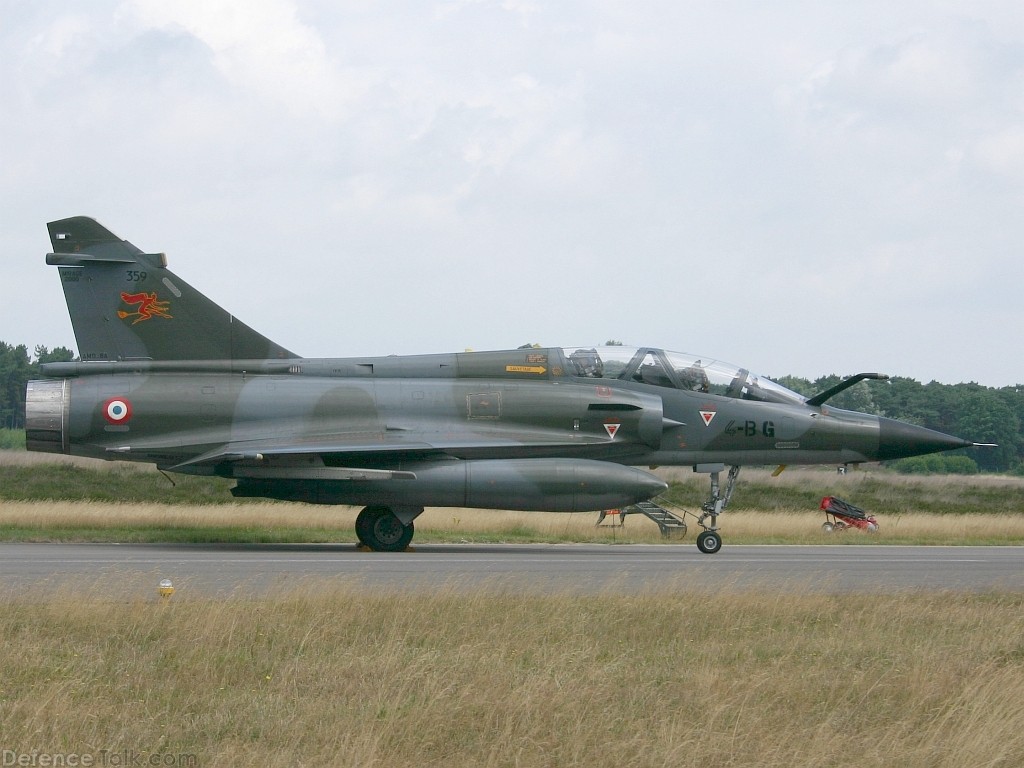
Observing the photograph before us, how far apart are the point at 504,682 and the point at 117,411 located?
12766 mm

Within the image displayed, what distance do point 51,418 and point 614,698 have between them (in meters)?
13.8

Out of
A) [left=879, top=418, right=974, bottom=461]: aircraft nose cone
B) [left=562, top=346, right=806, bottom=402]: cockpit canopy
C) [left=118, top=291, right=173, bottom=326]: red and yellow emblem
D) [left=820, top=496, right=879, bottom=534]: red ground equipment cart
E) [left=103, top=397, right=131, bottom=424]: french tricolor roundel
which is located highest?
[left=118, top=291, right=173, bottom=326]: red and yellow emblem

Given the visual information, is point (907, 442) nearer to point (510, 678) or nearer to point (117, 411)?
point (117, 411)

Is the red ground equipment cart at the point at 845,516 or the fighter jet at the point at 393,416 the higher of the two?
the fighter jet at the point at 393,416

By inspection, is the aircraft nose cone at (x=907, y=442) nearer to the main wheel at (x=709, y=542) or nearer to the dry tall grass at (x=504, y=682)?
the main wheel at (x=709, y=542)

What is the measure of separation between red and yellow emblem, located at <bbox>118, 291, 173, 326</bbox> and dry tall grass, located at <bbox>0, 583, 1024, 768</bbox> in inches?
378

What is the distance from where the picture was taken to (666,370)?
20.1 metres

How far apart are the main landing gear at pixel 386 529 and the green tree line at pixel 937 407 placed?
73.2 meters

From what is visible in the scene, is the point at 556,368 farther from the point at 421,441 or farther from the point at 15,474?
the point at 15,474

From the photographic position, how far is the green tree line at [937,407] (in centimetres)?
9294

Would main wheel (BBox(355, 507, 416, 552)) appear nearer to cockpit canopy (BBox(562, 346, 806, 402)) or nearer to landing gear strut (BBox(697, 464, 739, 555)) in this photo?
cockpit canopy (BBox(562, 346, 806, 402))

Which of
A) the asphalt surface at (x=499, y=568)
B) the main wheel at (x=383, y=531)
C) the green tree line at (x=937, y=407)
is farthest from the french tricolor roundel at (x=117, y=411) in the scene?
the green tree line at (x=937, y=407)

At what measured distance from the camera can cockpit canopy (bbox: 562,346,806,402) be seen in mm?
19984

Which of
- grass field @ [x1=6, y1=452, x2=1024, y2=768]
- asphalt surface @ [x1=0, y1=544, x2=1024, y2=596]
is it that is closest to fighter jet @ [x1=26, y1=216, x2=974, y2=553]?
asphalt surface @ [x1=0, y1=544, x2=1024, y2=596]
